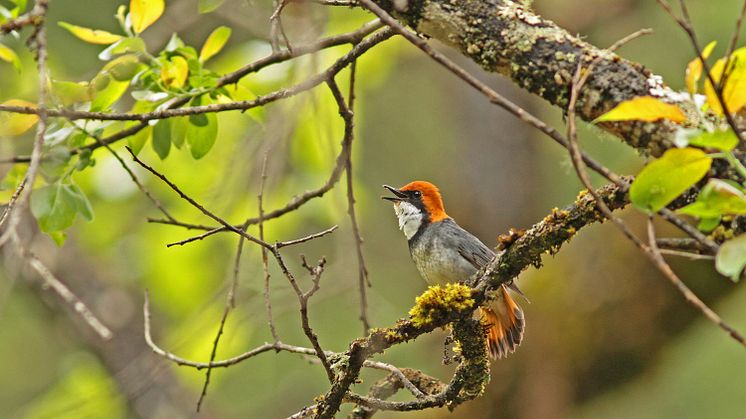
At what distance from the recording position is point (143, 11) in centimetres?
309

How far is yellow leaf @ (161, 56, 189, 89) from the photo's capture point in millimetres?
3160

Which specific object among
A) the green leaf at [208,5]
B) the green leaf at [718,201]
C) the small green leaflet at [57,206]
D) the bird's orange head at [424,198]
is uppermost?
the green leaf at [718,201]

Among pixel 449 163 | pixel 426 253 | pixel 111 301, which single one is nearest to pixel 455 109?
pixel 449 163

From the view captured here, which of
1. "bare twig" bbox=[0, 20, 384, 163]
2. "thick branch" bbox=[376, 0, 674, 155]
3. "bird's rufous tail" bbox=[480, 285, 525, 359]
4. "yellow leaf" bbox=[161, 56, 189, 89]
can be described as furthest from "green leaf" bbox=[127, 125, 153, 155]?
"bird's rufous tail" bbox=[480, 285, 525, 359]

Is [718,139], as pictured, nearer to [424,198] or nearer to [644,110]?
[644,110]

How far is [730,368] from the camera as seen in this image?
951 cm

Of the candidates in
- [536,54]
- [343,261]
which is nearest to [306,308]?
[536,54]

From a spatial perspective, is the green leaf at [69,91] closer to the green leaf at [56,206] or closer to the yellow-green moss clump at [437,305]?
the green leaf at [56,206]

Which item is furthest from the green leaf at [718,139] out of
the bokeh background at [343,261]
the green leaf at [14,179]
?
the green leaf at [14,179]

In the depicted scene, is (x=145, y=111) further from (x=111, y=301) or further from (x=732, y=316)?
(x=732, y=316)

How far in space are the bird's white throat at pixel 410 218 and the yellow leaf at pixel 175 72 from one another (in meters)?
1.83

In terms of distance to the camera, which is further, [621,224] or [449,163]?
[449,163]

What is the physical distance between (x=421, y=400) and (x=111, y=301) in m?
6.39

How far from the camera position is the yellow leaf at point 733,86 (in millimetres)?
1839
